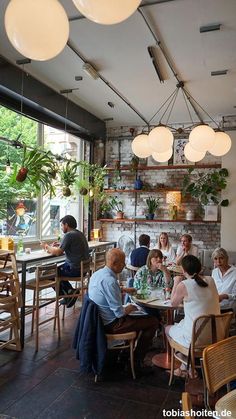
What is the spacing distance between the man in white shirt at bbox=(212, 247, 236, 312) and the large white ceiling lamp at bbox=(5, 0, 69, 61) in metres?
2.84

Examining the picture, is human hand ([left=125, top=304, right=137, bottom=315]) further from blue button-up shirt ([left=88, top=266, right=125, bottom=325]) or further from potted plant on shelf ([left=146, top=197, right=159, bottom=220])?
potted plant on shelf ([left=146, top=197, right=159, bottom=220])

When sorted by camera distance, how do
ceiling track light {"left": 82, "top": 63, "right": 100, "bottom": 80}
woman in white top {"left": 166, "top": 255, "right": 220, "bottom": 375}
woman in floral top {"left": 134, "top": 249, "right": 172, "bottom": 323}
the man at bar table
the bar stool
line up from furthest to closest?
the man at bar table
ceiling track light {"left": 82, "top": 63, "right": 100, "bottom": 80}
woman in floral top {"left": 134, "top": 249, "right": 172, "bottom": 323}
the bar stool
woman in white top {"left": 166, "top": 255, "right": 220, "bottom": 375}

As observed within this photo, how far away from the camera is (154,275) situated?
373 centimetres

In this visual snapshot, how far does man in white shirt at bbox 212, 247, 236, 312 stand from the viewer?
3.47 metres

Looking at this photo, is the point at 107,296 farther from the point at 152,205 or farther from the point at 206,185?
the point at 152,205

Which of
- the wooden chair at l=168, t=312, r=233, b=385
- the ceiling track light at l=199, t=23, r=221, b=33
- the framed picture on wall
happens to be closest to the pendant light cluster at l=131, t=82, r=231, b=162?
the ceiling track light at l=199, t=23, r=221, b=33

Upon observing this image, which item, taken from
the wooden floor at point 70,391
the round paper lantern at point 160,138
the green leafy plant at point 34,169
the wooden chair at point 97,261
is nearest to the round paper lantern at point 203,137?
the round paper lantern at point 160,138

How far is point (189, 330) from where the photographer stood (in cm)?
275

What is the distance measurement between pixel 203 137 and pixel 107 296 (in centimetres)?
174

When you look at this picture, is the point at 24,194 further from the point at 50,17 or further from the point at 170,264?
the point at 50,17

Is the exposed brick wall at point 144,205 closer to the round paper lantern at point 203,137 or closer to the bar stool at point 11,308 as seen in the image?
the round paper lantern at point 203,137

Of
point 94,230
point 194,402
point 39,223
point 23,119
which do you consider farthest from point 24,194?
point 194,402

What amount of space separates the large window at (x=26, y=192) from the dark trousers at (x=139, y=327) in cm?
225

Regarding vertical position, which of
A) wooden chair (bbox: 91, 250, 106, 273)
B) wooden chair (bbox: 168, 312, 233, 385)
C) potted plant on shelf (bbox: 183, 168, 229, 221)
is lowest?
wooden chair (bbox: 168, 312, 233, 385)
